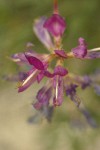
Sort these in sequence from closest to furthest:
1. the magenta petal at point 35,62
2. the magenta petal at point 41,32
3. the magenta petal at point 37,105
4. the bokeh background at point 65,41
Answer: the magenta petal at point 35,62 < the magenta petal at point 37,105 < the magenta petal at point 41,32 < the bokeh background at point 65,41

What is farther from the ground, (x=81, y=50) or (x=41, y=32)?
(x=41, y=32)

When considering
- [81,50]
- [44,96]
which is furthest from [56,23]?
[44,96]

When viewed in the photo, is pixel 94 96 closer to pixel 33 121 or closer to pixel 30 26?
pixel 30 26

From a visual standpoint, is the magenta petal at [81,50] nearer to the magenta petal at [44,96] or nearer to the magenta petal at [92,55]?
the magenta petal at [92,55]

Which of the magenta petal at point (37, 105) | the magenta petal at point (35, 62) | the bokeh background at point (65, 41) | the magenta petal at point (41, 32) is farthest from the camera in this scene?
the bokeh background at point (65, 41)

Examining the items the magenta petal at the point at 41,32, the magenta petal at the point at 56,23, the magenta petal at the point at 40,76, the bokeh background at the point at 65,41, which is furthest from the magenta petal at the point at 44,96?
the bokeh background at the point at 65,41

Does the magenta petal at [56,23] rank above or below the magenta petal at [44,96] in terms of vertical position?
above

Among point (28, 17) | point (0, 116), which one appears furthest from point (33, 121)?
point (0, 116)

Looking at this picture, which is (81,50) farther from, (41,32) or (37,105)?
(41,32)

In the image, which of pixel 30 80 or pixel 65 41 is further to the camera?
pixel 65 41

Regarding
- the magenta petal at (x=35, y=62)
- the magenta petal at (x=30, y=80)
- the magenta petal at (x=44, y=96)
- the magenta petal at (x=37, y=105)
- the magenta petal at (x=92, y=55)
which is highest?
the magenta petal at (x=92, y=55)

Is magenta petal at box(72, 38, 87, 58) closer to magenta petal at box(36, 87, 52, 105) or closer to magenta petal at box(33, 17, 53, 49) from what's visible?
magenta petal at box(36, 87, 52, 105)
